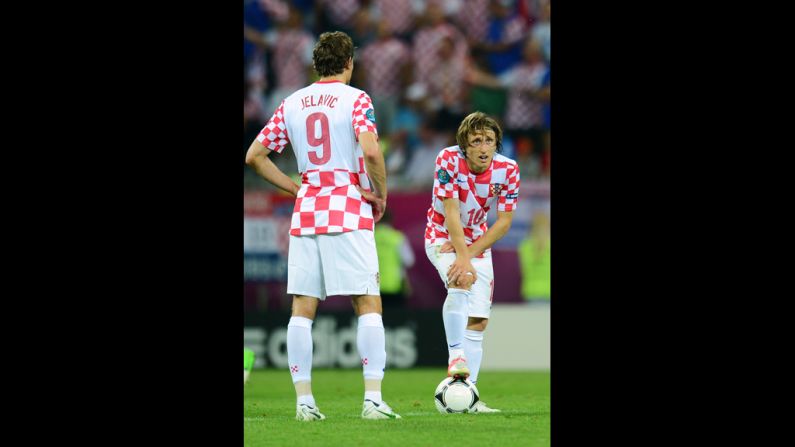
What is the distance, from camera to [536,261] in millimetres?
12727

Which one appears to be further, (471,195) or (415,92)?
(415,92)

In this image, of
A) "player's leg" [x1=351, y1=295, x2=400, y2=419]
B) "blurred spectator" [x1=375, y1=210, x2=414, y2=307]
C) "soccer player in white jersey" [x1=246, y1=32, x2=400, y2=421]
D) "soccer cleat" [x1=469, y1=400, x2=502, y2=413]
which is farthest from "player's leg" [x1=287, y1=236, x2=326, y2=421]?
"blurred spectator" [x1=375, y1=210, x2=414, y2=307]

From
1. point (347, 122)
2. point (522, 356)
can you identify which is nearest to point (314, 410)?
point (347, 122)

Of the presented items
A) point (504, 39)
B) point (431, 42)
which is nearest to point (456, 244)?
point (431, 42)

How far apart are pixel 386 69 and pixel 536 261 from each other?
3.30 metres

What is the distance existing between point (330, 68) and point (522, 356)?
21.7 feet

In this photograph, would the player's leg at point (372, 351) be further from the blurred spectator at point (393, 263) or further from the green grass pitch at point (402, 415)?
the blurred spectator at point (393, 263)

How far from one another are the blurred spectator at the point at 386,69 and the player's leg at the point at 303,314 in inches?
303

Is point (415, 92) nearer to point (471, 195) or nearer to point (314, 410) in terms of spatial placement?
point (471, 195)

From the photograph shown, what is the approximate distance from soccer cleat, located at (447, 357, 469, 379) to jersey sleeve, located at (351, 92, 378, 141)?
1.64 meters

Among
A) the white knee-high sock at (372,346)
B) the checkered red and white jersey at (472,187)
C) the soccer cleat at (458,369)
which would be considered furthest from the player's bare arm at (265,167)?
the soccer cleat at (458,369)

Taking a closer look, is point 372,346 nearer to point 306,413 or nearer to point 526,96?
point 306,413

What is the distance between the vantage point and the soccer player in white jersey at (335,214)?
6.26m
